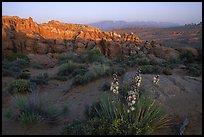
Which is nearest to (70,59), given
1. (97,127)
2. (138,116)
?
(97,127)

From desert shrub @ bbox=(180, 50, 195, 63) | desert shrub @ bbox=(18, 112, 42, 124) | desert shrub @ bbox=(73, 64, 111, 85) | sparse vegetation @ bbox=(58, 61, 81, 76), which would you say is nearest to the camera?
desert shrub @ bbox=(18, 112, 42, 124)

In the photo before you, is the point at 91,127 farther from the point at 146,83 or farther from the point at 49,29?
the point at 49,29

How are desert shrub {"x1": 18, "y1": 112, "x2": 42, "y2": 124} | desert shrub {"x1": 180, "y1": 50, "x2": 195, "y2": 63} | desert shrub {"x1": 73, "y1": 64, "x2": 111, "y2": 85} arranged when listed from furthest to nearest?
desert shrub {"x1": 180, "y1": 50, "x2": 195, "y2": 63} < desert shrub {"x1": 73, "y1": 64, "x2": 111, "y2": 85} < desert shrub {"x1": 18, "y1": 112, "x2": 42, "y2": 124}

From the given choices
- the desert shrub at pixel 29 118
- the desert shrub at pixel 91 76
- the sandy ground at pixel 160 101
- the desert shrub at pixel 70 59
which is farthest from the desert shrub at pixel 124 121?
the desert shrub at pixel 70 59

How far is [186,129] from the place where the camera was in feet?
19.7

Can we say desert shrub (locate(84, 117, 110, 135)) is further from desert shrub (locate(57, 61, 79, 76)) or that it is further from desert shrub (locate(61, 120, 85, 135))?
desert shrub (locate(57, 61, 79, 76))

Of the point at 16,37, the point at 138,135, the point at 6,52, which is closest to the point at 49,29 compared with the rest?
the point at 16,37

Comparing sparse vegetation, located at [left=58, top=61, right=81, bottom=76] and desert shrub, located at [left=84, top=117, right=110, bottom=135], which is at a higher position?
desert shrub, located at [left=84, top=117, right=110, bottom=135]

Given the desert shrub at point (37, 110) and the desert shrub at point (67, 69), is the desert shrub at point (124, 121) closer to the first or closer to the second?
the desert shrub at point (37, 110)

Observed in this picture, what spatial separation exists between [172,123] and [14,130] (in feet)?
11.5

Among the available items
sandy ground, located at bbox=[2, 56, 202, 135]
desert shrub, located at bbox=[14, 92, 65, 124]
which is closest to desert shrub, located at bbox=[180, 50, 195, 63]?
sandy ground, located at bbox=[2, 56, 202, 135]

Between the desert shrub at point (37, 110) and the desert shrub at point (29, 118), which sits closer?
the desert shrub at point (29, 118)

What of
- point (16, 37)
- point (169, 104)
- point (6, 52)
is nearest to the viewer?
point (169, 104)

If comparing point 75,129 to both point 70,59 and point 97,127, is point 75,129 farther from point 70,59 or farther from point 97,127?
point 70,59
